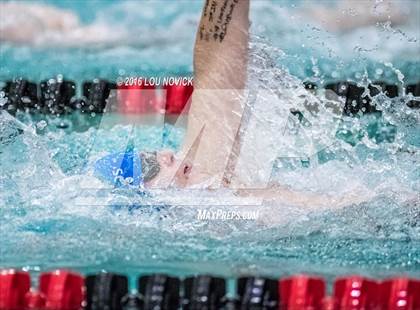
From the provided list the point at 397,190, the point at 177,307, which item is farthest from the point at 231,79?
the point at 177,307

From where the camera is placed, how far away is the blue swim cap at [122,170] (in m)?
3.60

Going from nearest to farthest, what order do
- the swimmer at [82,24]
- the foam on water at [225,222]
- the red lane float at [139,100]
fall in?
the foam on water at [225,222]
the red lane float at [139,100]
the swimmer at [82,24]

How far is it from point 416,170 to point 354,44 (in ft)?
4.90

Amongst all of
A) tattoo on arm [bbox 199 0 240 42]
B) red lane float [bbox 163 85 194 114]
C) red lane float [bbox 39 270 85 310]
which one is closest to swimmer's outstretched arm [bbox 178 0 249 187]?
tattoo on arm [bbox 199 0 240 42]

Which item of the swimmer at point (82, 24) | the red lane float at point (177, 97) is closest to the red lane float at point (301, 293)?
the red lane float at point (177, 97)

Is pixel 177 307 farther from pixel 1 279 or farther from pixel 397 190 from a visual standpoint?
pixel 397 190

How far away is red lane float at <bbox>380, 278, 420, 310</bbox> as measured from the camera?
2.46 meters

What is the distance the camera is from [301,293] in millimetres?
2441

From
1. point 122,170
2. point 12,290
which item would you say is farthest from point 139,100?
point 12,290

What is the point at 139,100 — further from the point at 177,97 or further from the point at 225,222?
the point at 225,222

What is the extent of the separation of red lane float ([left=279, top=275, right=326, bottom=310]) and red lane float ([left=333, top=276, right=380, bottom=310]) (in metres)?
0.05

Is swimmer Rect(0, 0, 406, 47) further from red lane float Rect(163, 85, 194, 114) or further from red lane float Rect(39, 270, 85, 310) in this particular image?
red lane float Rect(39, 270, 85, 310)

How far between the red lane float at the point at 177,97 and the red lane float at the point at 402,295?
9.24 ft

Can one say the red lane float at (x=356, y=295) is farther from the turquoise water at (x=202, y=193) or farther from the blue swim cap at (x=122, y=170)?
the blue swim cap at (x=122, y=170)
